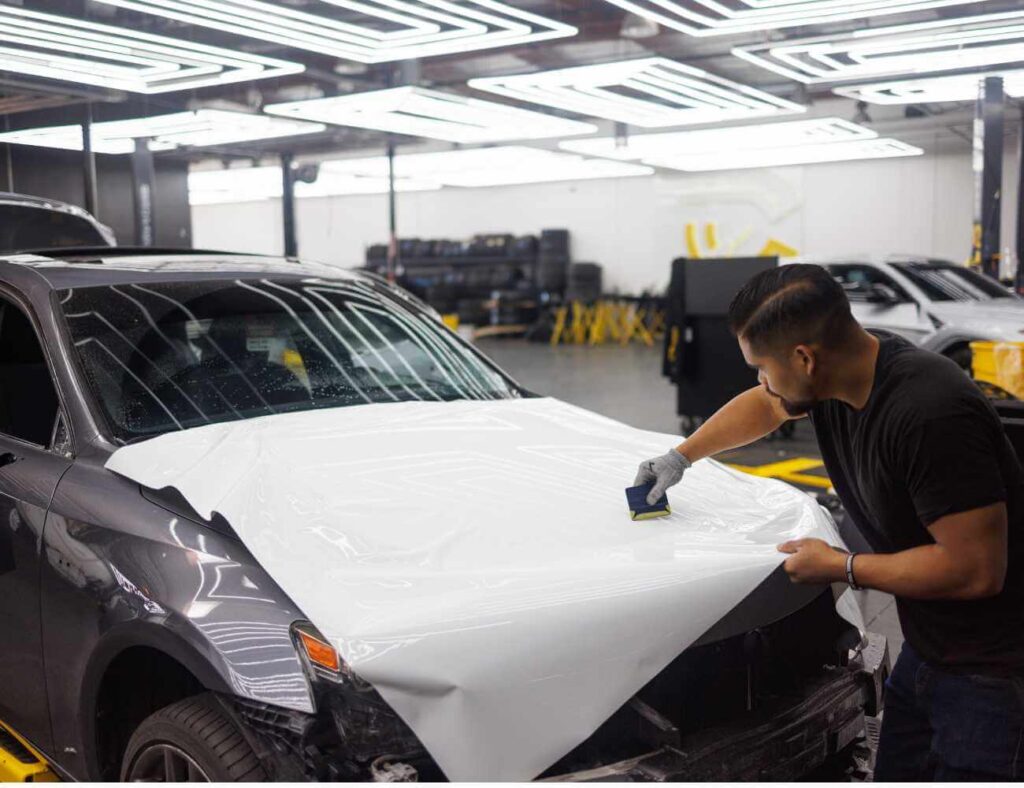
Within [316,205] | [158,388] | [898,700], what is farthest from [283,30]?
[316,205]

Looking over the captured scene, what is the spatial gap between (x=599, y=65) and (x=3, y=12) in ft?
13.3

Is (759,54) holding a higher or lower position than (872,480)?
higher

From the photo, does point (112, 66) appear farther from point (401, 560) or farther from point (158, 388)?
point (401, 560)

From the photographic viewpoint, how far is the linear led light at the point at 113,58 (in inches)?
209

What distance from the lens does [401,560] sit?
2.00 meters

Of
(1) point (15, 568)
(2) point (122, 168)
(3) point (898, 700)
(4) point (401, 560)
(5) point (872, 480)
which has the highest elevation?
(2) point (122, 168)

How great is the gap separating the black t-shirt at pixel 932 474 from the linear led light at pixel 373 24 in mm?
4976

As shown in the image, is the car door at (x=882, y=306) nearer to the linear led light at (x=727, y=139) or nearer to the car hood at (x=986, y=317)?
the car hood at (x=986, y=317)

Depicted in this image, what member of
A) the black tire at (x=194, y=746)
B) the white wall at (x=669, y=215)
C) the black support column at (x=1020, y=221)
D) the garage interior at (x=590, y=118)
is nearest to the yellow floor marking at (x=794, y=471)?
the garage interior at (x=590, y=118)

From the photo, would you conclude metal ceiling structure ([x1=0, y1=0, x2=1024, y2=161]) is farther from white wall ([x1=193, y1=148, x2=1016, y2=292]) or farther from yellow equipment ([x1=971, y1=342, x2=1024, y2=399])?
white wall ([x1=193, y1=148, x2=1016, y2=292])

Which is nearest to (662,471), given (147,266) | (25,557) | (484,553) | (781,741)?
(484,553)

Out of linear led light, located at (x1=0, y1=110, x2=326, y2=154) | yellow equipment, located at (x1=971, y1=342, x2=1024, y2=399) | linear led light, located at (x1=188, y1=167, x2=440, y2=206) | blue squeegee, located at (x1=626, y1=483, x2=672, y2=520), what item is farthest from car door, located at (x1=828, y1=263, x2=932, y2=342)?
blue squeegee, located at (x1=626, y1=483, x2=672, y2=520)

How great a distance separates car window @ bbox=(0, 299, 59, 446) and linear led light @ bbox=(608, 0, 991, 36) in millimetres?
4472

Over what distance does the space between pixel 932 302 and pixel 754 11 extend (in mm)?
4555
